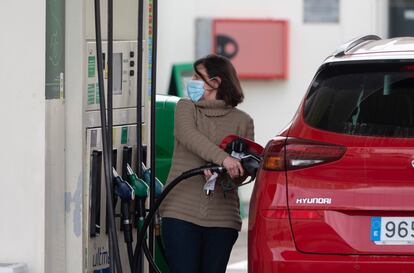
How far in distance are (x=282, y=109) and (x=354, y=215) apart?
1174 cm

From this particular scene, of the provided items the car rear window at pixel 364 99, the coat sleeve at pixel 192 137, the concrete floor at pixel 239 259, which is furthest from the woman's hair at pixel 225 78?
the concrete floor at pixel 239 259

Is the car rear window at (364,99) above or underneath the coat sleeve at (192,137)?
above

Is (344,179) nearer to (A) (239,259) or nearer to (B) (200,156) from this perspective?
(B) (200,156)

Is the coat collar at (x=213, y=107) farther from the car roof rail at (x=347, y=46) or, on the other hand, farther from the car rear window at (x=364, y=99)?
the car rear window at (x=364, y=99)

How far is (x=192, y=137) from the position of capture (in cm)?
611

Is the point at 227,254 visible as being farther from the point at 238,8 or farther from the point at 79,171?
the point at 238,8

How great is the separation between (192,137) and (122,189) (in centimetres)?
52

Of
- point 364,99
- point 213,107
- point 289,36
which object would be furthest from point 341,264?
point 289,36

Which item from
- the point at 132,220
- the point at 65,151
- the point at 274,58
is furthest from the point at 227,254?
the point at 274,58

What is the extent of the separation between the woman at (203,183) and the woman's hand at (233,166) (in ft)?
0.21

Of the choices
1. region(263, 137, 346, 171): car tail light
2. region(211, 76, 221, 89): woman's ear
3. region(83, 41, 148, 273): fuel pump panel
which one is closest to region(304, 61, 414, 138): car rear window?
region(263, 137, 346, 171): car tail light

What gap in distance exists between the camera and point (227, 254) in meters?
6.30

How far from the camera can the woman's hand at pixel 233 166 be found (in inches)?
235

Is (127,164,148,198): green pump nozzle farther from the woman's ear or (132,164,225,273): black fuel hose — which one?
the woman's ear
